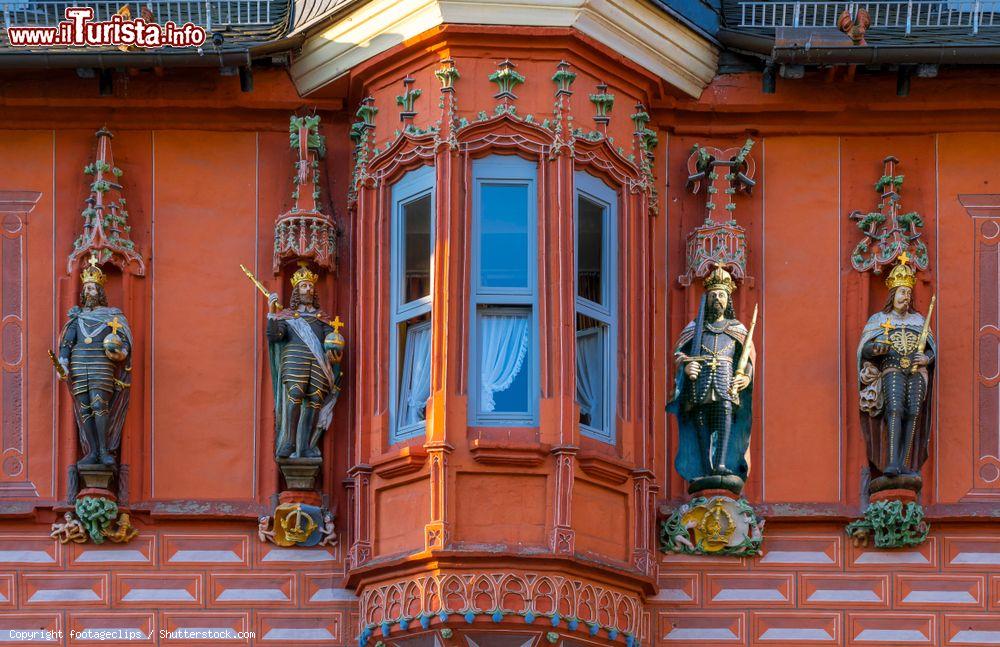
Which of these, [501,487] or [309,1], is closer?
[501,487]

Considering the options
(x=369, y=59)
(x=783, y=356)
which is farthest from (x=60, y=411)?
(x=783, y=356)

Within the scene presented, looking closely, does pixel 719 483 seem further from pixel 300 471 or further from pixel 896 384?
pixel 300 471

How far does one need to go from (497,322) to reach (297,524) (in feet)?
8.62

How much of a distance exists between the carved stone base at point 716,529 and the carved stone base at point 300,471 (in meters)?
3.29

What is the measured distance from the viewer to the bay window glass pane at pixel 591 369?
91.7 feet

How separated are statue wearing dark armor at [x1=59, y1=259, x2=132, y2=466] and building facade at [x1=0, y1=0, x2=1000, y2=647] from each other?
0.12 feet

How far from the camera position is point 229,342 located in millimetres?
28969

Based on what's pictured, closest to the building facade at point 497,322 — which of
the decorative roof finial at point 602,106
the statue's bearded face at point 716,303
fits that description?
the decorative roof finial at point 602,106

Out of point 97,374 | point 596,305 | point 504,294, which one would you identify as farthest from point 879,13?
point 97,374

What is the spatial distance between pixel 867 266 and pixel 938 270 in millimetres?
690

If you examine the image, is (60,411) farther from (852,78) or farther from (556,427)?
(852,78)

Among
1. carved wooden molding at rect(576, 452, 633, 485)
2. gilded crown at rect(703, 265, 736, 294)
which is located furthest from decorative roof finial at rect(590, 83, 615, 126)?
carved wooden molding at rect(576, 452, 633, 485)

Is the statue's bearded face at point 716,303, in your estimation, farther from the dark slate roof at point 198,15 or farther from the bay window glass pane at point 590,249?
the dark slate roof at point 198,15

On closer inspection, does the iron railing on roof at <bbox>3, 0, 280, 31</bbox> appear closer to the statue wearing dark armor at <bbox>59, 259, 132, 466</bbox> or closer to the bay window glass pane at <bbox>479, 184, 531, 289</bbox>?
the statue wearing dark armor at <bbox>59, 259, 132, 466</bbox>
